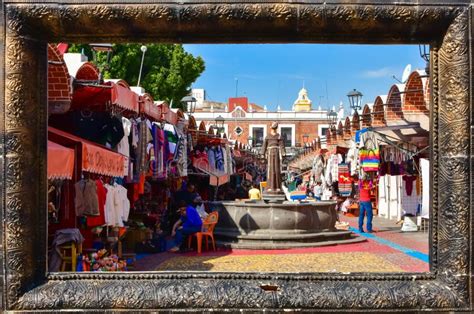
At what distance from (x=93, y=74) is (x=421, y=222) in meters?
9.33

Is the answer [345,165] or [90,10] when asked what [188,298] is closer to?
[90,10]

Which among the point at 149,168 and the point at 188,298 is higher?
the point at 149,168

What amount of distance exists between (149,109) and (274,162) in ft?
16.4

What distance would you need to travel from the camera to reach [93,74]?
7.28 meters

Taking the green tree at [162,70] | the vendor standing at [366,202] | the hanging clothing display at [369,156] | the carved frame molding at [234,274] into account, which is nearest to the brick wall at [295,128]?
the green tree at [162,70]

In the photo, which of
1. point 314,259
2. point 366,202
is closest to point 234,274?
point 314,259

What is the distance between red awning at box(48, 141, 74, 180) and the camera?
532cm

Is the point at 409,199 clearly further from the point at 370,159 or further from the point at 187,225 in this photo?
the point at 187,225

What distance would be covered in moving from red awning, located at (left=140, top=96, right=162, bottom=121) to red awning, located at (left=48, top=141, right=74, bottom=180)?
296 cm

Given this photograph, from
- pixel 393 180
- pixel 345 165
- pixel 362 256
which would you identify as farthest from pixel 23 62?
pixel 345 165

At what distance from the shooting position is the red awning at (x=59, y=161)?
532 centimetres

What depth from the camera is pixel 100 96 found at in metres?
7.38

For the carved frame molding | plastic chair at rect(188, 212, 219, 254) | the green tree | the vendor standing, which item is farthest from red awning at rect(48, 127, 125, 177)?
the green tree

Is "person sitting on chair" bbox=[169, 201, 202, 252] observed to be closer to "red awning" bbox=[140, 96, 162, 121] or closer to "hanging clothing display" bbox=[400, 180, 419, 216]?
"red awning" bbox=[140, 96, 162, 121]
